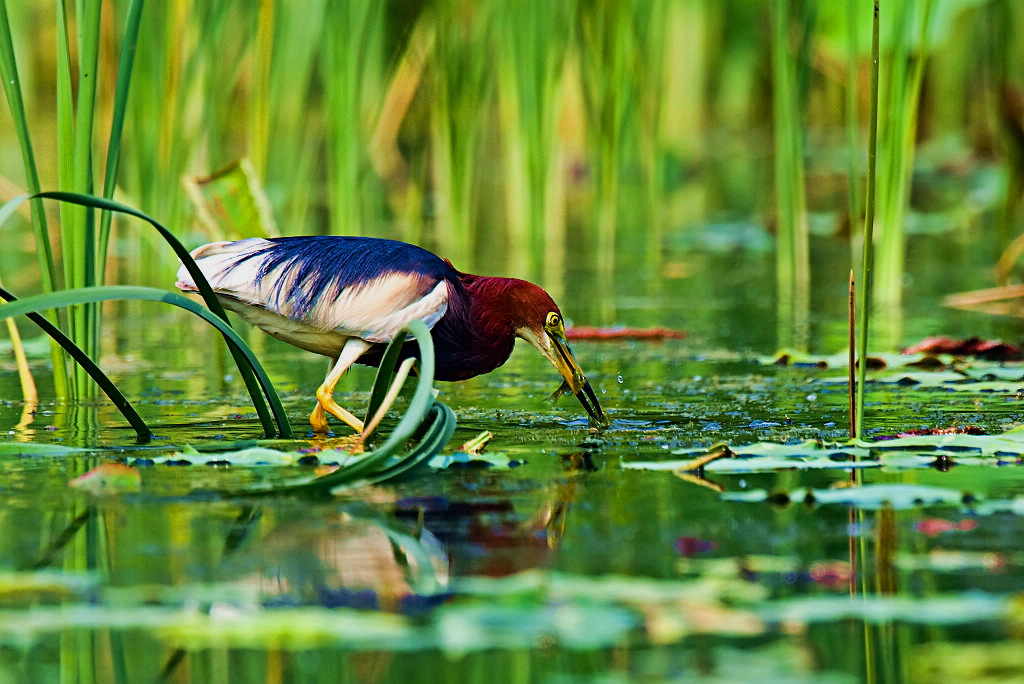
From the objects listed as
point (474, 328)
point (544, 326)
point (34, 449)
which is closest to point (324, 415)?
point (474, 328)

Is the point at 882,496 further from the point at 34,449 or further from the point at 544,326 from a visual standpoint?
the point at 34,449

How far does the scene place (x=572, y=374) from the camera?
4.83 metres

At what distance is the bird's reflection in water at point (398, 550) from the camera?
9.57 feet

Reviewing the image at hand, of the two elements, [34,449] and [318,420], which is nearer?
[34,449]

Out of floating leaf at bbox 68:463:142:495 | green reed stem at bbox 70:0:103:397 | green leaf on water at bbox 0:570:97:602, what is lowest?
green leaf on water at bbox 0:570:97:602

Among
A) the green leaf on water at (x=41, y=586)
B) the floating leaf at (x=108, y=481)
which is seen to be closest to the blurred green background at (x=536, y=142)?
the floating leaf at (x=108, y=481)

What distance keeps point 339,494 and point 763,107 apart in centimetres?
2094

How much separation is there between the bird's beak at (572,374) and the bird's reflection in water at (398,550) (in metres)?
0.99

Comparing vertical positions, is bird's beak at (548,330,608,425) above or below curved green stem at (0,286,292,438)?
below

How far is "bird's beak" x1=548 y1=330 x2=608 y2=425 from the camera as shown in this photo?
188 inches

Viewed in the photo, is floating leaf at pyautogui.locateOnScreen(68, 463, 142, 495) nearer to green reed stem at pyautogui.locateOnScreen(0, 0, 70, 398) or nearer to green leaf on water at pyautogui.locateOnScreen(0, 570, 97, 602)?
green leaf on water at pyautogui.locateOnScreen(0, 570, 97, 602)

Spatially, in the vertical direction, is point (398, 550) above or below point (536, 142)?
below

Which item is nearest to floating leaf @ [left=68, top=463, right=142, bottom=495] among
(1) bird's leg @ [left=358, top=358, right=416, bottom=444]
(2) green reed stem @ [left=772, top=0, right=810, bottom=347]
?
(1) bird's leg @ [left=358, top=358, right=416, bottom=444]

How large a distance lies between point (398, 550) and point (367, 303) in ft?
5.47
